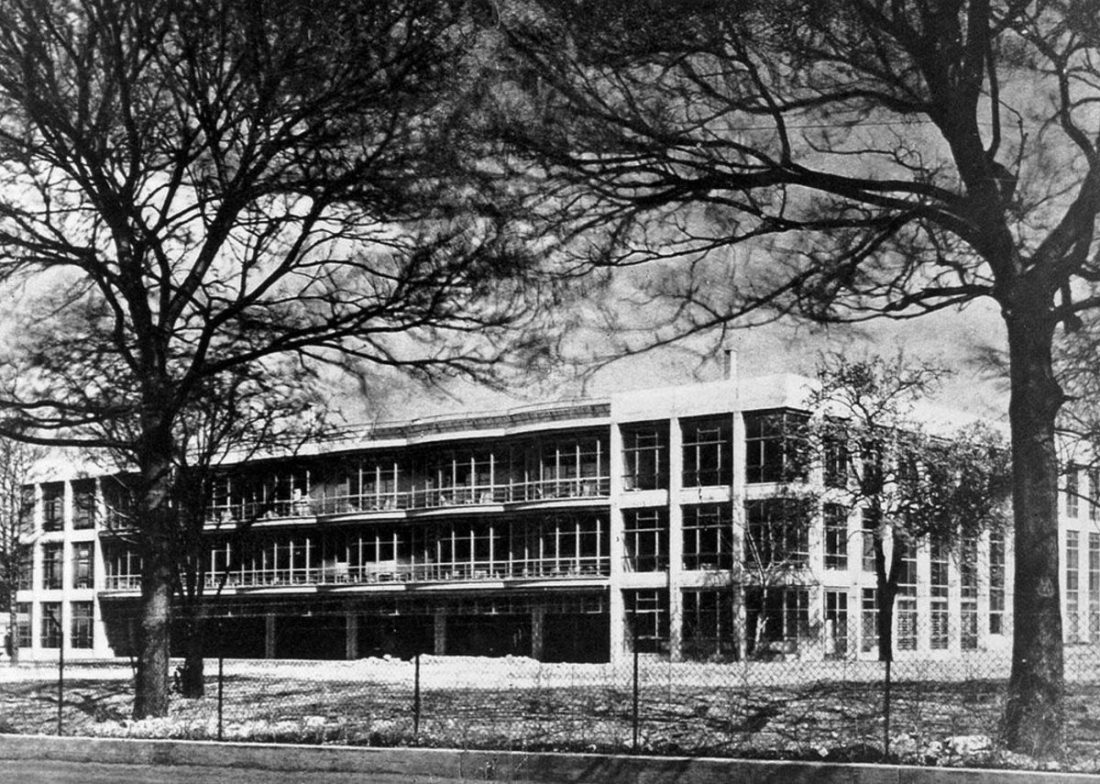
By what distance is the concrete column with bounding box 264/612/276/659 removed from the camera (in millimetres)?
26578

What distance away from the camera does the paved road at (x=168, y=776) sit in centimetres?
1199

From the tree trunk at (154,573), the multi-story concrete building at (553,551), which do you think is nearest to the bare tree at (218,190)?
the tree trunk at (154,573)

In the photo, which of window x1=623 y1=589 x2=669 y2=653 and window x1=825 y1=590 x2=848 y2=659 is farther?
window x1=825 y1=590 x2=848 y2=659

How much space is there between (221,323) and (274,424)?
2.10m

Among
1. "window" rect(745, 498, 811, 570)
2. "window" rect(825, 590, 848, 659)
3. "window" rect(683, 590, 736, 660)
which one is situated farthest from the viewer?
"window" rect(745, 498, 811, 570)

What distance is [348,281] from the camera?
18312mm

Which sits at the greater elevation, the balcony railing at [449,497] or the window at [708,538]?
the balcony railing at [449,497]

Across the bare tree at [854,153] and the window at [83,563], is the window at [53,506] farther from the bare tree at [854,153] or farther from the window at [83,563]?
the bare tree at [854,153]

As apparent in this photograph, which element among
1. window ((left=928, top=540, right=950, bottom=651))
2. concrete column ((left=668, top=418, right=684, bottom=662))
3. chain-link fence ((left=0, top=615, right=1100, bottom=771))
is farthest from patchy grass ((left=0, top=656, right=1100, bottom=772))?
window ((left=928, top=540, right=950, bottom=651))

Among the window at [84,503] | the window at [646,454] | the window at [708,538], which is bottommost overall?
the window at [708,538]

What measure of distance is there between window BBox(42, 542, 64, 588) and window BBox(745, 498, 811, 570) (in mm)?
15616

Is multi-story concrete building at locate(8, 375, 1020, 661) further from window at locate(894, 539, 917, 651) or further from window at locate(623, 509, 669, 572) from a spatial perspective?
window at locate(894, 539, 917, 651)

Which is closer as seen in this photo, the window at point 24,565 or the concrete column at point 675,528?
the concrete column at point 675,528

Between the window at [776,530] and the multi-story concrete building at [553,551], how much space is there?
75mm
